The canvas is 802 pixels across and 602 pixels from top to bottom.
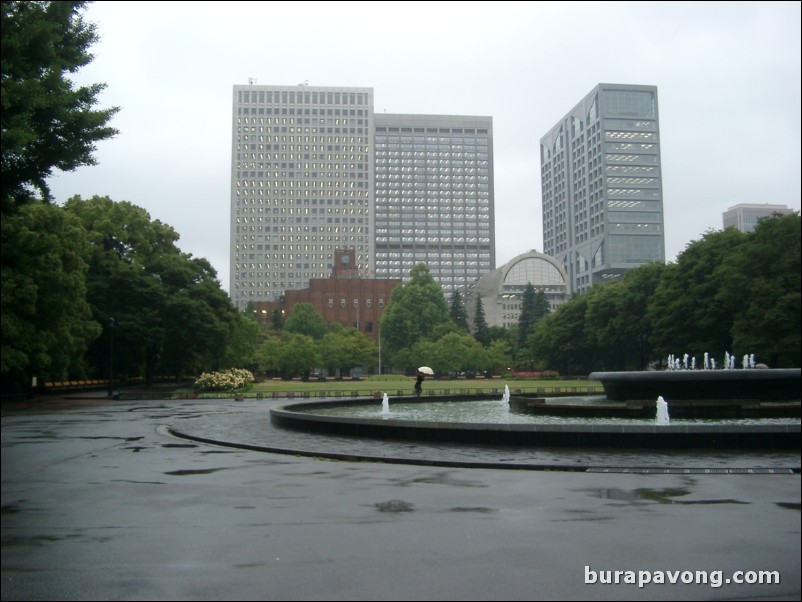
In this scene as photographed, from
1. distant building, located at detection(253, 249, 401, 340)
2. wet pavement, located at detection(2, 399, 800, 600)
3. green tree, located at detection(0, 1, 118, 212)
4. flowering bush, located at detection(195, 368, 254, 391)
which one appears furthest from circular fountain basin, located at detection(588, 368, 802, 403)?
distant building, located at detection(253, 249, 401, 340)

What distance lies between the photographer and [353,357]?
10562 centimetres

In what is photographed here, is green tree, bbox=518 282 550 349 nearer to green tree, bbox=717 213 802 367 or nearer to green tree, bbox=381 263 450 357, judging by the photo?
green tree, bbox=381 263 450 357

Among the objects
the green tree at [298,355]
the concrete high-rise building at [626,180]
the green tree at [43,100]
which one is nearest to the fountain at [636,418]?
the green tree at [43,100]

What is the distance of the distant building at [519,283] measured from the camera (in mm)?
187125

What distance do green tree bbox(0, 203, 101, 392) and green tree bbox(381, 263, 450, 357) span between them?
211ft

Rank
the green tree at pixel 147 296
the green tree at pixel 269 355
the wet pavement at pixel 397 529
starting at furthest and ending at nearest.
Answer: the green tree at pixel 269 355, the green tree at pixel 147 296, the wet pavement at pixel 397 529

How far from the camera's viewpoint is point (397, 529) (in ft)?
A: 25.4

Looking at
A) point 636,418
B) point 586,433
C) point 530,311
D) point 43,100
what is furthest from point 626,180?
point 43,100

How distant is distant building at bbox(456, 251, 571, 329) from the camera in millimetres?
187125

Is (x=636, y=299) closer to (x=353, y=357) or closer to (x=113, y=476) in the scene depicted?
(x=353, y=357)

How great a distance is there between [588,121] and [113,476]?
196537mm

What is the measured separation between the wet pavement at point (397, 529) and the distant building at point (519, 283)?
6948 inches

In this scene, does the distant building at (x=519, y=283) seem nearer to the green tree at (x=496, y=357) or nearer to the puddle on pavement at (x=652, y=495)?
the green tree at (x=496, y=357)

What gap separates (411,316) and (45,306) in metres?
72.6
